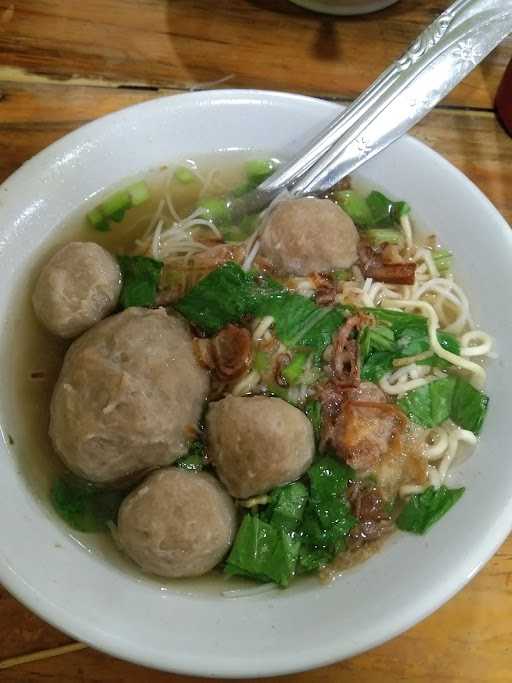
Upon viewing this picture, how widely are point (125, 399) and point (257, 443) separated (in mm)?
315

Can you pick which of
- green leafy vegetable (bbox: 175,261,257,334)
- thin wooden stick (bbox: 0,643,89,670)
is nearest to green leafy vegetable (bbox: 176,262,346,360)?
green leafy vegetable (bbox: 175,261,257,334)

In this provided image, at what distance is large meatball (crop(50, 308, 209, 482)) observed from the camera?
1.49m

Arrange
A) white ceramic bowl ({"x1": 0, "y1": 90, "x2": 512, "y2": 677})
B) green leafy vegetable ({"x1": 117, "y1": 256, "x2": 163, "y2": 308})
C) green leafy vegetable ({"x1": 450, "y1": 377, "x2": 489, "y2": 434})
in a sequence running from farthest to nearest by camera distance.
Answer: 1. green leafy vegetable ({"x1": 117, "y1": 256, "x2": 163, "y2": 308})
2. green leafy vegetable ({"x1": 450, "y1": 377, "x2": 489, "y2": 434})
3. white ceramic bowl ({"x1": 0, "y1": 90, "x2": 512, "y2": 677})

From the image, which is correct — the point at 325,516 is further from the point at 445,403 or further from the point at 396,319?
the point at 396,319

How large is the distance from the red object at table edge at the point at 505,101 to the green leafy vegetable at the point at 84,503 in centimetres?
197

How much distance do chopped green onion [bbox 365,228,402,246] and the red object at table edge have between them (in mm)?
877

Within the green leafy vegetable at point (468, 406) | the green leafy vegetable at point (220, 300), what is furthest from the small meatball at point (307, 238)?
the green leafy vegetable at point (468, 406)

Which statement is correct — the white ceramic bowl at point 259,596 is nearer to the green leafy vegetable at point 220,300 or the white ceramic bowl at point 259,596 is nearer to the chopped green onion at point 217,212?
the chopped green onion at point 217,212

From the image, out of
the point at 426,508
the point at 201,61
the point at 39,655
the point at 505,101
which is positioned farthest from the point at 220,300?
the point at 505,101

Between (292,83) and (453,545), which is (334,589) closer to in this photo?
(453,545)

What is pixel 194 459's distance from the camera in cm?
163

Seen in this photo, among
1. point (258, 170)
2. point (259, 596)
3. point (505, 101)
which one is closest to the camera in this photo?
point (259, 596)

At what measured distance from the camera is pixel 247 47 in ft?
8.59

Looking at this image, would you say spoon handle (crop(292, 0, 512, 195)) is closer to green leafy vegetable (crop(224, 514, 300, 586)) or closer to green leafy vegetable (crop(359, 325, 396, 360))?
green leafy vegetable (crop(359, 325, 396, 360))
